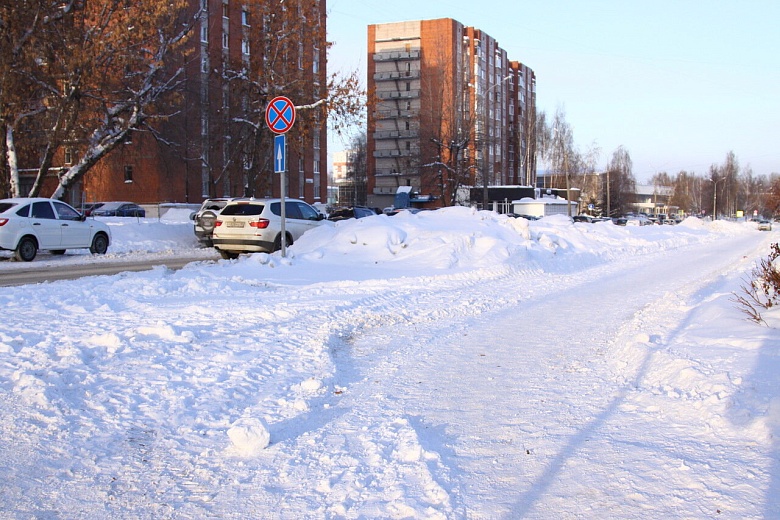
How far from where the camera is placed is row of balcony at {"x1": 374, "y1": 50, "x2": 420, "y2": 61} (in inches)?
3610

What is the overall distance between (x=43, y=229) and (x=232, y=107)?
71.3 ft

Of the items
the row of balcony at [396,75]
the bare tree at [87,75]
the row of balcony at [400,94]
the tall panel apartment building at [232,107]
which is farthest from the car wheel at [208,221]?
the row of balcony at [396,75]

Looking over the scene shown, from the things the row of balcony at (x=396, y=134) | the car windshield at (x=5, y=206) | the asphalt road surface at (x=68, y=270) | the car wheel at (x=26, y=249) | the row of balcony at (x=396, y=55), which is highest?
the row of balcony at (x=396, y=55)

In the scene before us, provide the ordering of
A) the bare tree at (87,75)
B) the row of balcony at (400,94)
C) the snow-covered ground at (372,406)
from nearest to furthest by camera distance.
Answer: the snow-covered ground at (372,406)
the bare tree at (87,75)
the row of balcony at (400,94)

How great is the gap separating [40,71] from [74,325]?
20.3 metres

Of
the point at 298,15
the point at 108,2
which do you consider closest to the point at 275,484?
the point at 108,2

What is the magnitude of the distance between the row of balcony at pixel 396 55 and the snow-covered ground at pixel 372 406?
84973mm

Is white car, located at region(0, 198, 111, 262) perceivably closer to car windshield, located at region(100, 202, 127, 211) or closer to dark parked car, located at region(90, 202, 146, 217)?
dark parked car, located at region(90, 202, 146, 217)

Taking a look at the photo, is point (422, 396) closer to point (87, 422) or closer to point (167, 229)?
point (87, 422)

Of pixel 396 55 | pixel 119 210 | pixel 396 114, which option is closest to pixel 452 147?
pixel 119 210

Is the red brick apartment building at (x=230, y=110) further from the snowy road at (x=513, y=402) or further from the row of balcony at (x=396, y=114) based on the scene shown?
the row of balcony at (x=396, y=114)

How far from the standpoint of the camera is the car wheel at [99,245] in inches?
837

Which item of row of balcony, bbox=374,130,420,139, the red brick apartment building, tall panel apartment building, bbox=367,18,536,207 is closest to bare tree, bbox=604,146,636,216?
tall panel apartment building, bbox=367,18,536,207

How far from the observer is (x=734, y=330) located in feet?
25.9
